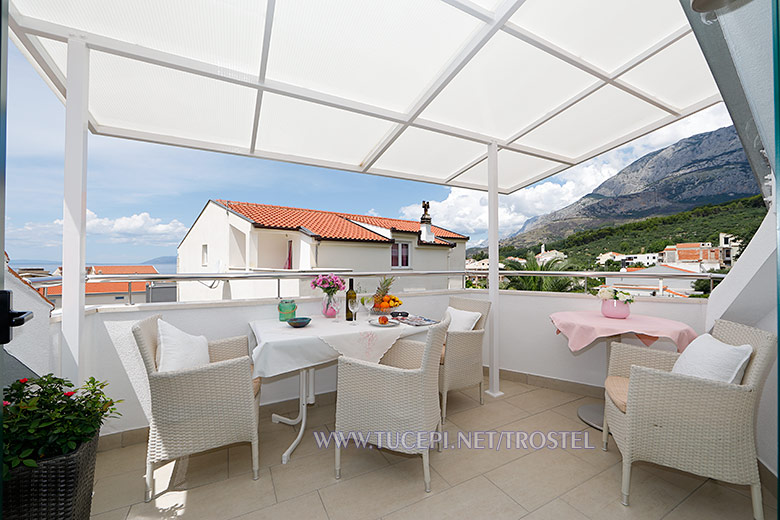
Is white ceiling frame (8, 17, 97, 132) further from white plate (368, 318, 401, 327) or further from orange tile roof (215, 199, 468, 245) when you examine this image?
orange tile roof (215, 199, 468, 245)

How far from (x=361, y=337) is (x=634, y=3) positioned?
8.04ft

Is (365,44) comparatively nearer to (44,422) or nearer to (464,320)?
(464,320)

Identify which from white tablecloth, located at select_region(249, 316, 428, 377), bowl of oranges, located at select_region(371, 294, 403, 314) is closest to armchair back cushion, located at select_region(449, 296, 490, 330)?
bowl of oranges, located at select_region(371, 294, 403, 314)

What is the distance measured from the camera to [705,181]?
5414 mm

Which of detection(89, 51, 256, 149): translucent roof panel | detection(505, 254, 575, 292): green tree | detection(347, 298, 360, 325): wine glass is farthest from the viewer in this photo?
detection(505, 254, 575, 292): green tree

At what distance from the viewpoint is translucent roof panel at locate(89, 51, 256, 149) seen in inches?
77.1

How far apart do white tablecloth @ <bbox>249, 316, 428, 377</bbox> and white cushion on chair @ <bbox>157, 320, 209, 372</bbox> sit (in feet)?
1.10

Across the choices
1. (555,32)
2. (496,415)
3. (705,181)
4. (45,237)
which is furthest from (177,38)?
(705,181)

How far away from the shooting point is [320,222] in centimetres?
1016

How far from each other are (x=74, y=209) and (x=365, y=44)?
188cm

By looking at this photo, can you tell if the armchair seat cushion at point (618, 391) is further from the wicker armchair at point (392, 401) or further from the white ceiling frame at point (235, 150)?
the white ceiling frame at point (235, 150)

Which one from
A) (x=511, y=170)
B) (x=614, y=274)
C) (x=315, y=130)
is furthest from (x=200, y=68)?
(x=614, y=274)

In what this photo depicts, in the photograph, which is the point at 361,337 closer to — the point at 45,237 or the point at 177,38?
the point at 45,237

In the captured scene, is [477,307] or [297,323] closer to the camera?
[297,323]
